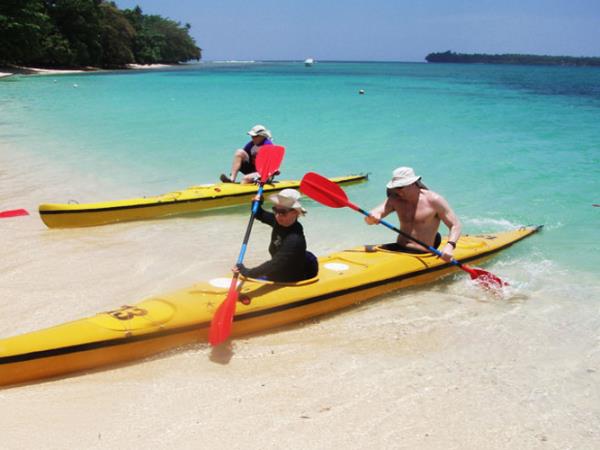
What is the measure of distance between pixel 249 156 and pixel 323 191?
124 inches

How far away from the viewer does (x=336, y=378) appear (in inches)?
147

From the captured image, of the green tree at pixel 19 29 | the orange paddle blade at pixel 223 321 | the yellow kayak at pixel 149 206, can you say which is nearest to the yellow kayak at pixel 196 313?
A: the orange paddle blade at pixel 223 321

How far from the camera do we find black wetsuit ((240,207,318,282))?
4180 millimetres

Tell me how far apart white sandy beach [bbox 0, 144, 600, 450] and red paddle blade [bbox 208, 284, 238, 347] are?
191 mm

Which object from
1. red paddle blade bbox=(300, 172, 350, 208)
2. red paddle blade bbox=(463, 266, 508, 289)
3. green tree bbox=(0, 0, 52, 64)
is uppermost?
green tree bbox=(0, 0, 52, 64)

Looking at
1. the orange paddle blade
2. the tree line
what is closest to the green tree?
the tree line

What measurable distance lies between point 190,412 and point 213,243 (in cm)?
345

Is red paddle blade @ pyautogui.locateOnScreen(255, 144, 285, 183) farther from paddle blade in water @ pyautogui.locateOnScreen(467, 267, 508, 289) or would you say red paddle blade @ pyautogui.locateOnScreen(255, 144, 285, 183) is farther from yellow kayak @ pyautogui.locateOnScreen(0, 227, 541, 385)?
paddle blade in water @ pyautogui.locateOnScreen(467, 267, 508, 289)

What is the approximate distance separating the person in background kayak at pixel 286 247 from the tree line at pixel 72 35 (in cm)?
4555

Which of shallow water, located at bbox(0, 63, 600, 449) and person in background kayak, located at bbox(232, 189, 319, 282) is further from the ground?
person in background kayak, located at bbox(232, 189, 319, 282)

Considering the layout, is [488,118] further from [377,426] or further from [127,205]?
[377,426]

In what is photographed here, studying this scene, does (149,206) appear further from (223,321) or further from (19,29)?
(19,29)

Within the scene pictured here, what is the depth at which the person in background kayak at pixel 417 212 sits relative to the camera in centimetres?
500

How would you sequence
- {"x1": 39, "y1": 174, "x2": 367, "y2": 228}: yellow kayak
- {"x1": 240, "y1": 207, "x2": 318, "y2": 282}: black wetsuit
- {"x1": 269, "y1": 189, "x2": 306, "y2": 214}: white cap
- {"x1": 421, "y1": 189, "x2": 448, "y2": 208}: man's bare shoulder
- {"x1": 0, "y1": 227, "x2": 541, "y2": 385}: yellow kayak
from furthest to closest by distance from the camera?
{"x1": 39, "y1": 174, "x2": 367, "y2": 228}: yellow kayak
{"x1": 421, "y1": 189, "x2": 448, "y2": 208}: man's bare shoulder
{"x1": 240, "y1": 207, "x2": 318, "y2": 282}: black wetsuit
{"x1": 269, "y1": 189, "x2": 306, "y2": 214}: white cap
{"x1": 0, "y1": 227, "x2": 541, "y2": 385}: yellow kayak
